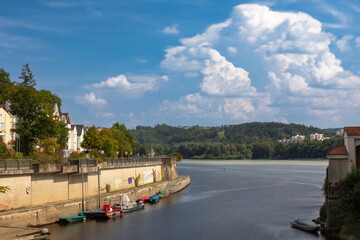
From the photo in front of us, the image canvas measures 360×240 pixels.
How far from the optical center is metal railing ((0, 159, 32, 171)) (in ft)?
117

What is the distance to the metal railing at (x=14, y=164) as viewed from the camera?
1404 inches

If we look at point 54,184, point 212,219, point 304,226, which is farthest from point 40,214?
point 304,226

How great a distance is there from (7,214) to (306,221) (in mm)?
27559

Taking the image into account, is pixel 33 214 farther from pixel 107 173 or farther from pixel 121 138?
pixel 121 138

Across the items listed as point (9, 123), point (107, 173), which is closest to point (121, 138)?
point (9, 123)

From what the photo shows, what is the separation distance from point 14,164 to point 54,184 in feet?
19.6

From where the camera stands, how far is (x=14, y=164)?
3678cm

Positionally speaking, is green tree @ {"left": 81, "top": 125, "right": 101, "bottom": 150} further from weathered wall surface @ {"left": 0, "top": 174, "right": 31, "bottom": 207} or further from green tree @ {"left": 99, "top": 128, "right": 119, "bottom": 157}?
weathered wall surface @ {"left": 0, "top": 174, "right": 31, "bottom": 207}

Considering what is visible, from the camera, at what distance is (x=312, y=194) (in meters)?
64.6

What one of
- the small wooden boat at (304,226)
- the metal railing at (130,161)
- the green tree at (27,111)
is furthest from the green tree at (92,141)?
the small wooden boat at (304,226)

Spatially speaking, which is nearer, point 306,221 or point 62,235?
point 62,235

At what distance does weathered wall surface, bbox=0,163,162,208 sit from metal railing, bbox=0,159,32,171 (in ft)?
2.19

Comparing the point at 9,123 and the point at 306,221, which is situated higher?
the point at 9,123

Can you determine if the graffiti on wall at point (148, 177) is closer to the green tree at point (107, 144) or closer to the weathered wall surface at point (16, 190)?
the green tree at point (107, 144)
